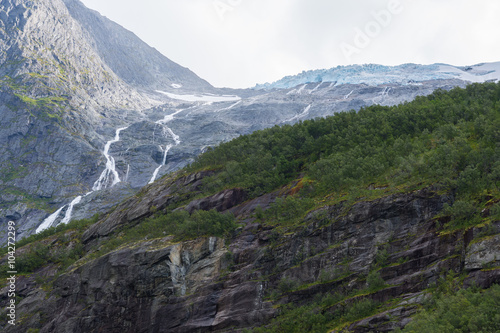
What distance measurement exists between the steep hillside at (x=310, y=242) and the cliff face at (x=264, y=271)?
14 centimetres

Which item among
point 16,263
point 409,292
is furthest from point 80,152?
point 409,292

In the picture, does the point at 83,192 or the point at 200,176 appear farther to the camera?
the point at 83,192

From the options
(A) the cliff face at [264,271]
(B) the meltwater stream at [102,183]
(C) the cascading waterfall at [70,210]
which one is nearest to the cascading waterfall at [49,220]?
(B) the meltwater stream at [102,183]

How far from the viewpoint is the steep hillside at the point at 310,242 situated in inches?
1464

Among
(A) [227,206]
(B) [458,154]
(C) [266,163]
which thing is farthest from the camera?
(C) [266,163]

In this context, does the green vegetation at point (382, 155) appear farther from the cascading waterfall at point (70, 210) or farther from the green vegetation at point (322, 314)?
the cascading waterfall at point (70, 210)

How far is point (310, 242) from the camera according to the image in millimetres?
48844

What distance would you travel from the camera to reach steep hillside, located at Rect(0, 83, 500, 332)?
3719 cm

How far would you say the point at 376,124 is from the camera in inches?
2810

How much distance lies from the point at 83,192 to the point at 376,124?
117 metres

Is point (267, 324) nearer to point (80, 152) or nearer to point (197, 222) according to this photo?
point (197, 222)

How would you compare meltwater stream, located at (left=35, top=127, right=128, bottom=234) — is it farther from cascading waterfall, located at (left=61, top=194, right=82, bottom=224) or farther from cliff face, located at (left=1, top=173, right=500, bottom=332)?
cliff face, located at (left=1, top=173, right=500, bottom=332)

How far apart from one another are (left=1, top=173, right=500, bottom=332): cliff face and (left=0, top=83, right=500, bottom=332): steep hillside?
14 centimetres

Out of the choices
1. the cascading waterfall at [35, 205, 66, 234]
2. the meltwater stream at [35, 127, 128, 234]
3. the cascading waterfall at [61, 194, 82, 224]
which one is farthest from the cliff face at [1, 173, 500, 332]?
the meltwater stream at [35, 127, 128, 234]
